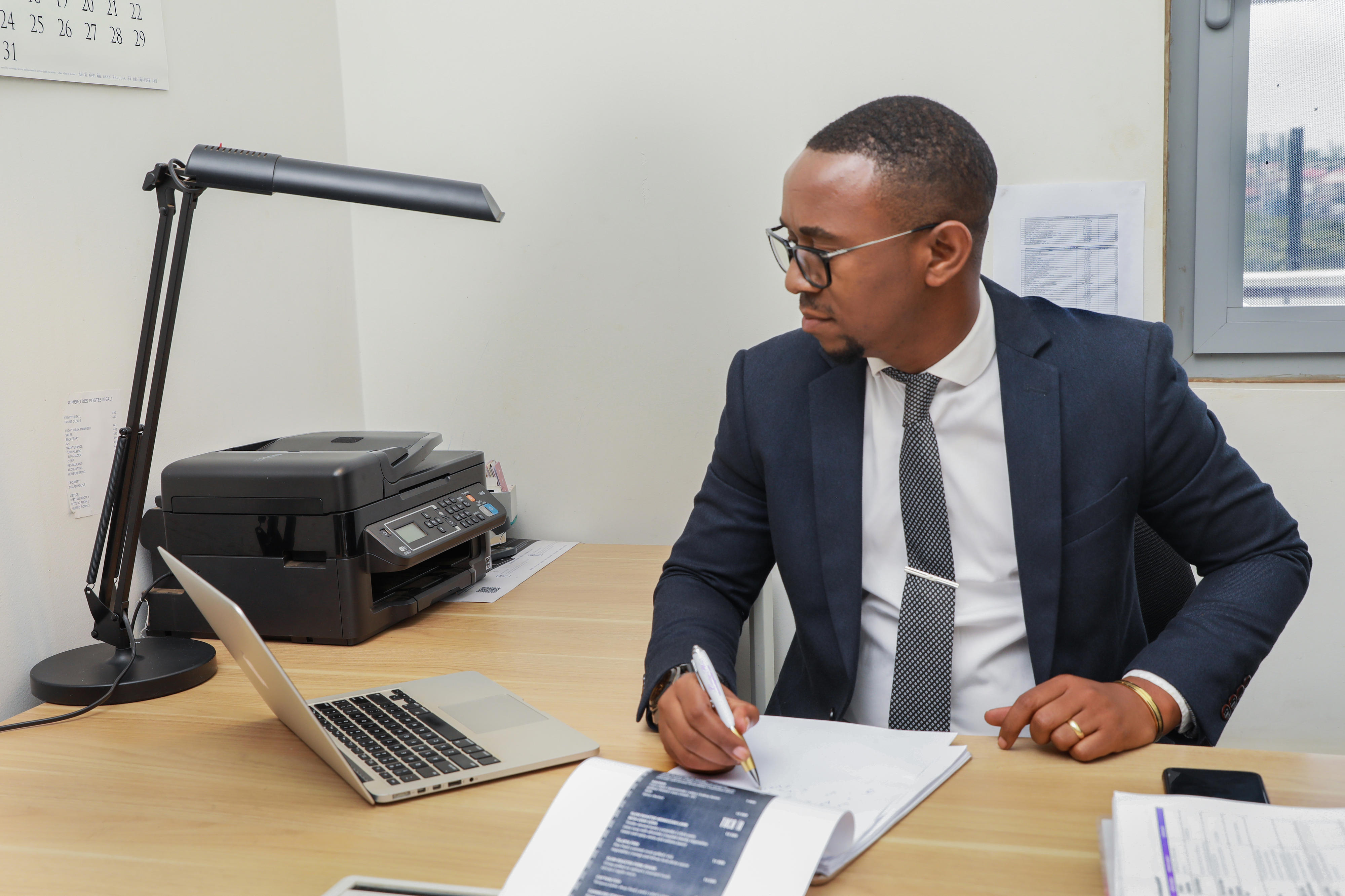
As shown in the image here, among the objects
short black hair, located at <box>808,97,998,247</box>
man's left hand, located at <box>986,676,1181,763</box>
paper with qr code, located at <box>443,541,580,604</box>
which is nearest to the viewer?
man's left hand, located at <box>986,676,1181,763</box>

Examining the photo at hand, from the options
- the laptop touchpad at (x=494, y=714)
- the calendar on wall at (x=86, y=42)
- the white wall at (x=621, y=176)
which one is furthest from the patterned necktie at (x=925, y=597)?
the calendar on wall at (x=86, y=42)

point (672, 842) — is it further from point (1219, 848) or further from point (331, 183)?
point (331, 183)

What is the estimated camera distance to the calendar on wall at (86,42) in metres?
1.29

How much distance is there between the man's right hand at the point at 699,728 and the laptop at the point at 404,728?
0.10 meters

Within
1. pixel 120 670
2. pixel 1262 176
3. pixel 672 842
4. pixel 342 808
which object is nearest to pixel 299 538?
pixel 120 670

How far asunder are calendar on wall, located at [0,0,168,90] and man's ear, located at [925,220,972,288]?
118cm

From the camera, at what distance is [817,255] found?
3.92ft

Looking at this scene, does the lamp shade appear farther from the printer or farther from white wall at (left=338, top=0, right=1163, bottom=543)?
white wall at (left=338, top=0, right=1163, bottom=543)

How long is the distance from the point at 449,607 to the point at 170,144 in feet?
2.80

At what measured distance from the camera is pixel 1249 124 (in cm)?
172

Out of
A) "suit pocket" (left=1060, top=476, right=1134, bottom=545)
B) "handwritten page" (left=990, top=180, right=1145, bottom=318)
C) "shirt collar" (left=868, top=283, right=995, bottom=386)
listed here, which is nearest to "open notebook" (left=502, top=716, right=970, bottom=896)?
"suit pocket" (left=1060, top=476, right=1134, bottom=545)

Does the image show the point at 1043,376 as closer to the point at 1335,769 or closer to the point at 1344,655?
the point at 1335,769

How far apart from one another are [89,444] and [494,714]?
0.76m

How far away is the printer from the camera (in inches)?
54.4
